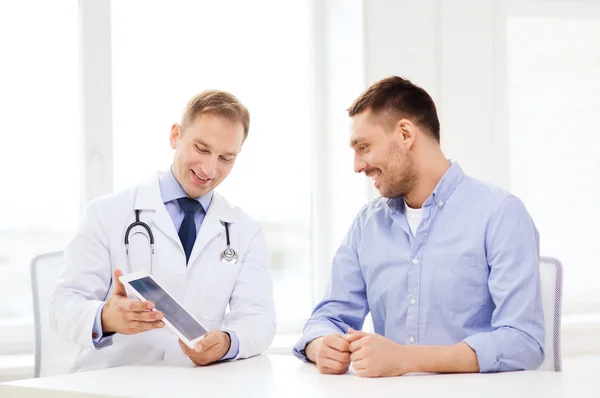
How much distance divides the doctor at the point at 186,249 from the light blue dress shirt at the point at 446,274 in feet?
0.94

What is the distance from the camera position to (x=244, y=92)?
3.76 meters

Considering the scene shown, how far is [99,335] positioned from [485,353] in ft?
3.21

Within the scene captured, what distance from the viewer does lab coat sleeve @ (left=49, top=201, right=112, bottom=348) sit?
1985 millimetres

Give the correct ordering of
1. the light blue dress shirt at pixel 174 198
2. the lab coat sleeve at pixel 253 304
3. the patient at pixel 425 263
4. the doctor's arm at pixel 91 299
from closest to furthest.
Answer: the patient at pixel 425 263, the doctor's arm at pixel 91 299, the lab coat sleeve at pixel 253 304, the light blue dress shirt at pixel 174 198

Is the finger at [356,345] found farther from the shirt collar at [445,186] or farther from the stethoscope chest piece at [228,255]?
the stethoscope chest piece at [228,255]

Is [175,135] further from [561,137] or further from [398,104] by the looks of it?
[561,137]

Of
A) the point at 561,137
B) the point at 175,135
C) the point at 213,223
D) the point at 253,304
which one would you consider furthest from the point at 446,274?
the point at 561,137

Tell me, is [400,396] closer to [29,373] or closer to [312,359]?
[312,359]

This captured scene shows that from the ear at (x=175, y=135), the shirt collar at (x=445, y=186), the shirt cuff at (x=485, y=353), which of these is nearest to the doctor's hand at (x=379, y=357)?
the shirt cuff at (x=485, y=353)

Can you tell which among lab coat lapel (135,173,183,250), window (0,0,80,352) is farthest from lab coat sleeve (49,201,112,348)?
Answer: window (0,0,80,352)

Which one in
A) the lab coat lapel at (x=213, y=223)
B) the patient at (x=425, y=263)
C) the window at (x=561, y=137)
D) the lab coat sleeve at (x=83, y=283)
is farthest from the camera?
the window at (x=561, y=137)

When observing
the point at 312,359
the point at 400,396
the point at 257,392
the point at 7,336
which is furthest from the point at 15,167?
the point at 400,396

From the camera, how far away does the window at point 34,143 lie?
10.7 ft

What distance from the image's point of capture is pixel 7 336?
128 inches
